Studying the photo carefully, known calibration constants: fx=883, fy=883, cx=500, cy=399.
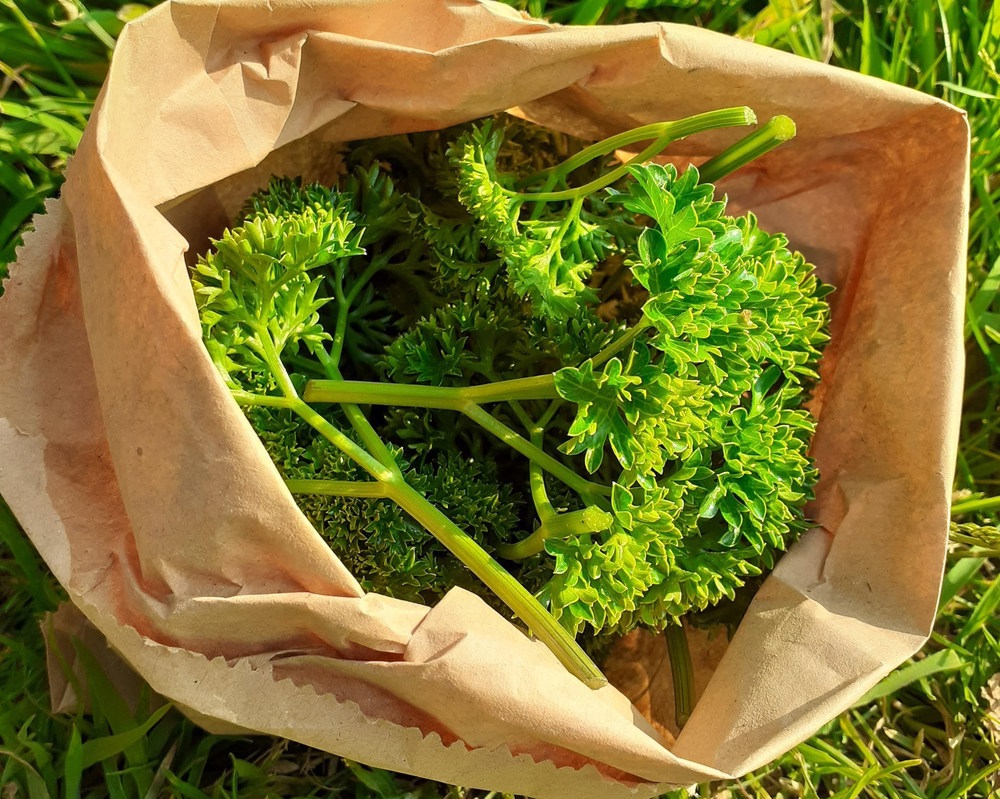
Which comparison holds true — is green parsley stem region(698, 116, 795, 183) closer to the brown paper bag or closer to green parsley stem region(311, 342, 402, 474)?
the brown paper bag

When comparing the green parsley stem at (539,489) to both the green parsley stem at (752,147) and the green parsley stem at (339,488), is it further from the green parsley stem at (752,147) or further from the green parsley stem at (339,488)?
the green parsley stem at (752,147)

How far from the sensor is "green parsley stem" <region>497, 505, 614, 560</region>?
1.11 meters

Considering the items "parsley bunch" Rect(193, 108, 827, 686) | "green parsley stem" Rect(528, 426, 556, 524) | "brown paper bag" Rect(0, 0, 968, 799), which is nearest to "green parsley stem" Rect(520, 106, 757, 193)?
"parsley bunch" Rect(193, 108, 827, 686)

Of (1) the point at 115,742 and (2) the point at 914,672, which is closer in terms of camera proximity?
(1) the point at 115,742

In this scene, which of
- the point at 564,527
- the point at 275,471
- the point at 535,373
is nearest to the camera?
the point at 275,471

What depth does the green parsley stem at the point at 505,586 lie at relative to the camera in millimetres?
1150

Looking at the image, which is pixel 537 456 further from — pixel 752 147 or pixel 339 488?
Answer: pixel 752 147

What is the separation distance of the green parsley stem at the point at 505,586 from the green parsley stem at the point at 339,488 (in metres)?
0.02

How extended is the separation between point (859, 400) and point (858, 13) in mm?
1020

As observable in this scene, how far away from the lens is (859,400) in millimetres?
1340

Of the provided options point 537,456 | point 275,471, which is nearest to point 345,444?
point 275,471

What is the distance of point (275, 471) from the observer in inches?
40.8

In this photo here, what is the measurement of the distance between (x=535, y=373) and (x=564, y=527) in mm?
306

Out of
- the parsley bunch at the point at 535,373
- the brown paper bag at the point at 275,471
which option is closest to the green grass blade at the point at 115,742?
the brown paper bag at the point at 275,471
